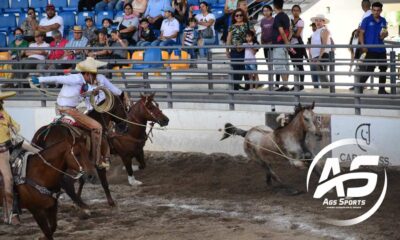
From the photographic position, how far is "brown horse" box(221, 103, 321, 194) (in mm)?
13367

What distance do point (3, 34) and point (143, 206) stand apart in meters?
11.3

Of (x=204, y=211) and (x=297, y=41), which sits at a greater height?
(x=297, y=41)

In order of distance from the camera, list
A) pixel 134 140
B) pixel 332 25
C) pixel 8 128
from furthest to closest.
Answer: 1. pixel 332 25
2. pixel 134 140
3. pixel 8 128

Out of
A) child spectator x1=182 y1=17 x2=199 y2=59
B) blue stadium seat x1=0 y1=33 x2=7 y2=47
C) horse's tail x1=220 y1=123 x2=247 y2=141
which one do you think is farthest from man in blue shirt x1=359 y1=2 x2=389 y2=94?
blue stadium seat x1=0 y1=33 x2=7 y2=47

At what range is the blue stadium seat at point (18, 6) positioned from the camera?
24016mm

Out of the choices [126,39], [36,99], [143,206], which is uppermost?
[126,39]

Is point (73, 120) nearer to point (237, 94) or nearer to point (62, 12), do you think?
point (237, 94)

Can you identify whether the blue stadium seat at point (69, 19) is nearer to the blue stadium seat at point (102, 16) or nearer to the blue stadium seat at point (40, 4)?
the blue stadium seat at point (102, 16)

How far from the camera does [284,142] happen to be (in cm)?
1360

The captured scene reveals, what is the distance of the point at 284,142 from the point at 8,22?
12369 mm

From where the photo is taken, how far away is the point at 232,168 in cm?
1549

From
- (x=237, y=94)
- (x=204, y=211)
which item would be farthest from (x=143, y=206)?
(x=237, y=94)

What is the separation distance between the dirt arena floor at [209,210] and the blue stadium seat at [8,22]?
8.88 m

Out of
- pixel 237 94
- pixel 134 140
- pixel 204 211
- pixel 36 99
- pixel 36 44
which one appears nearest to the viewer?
pixel 204 211
